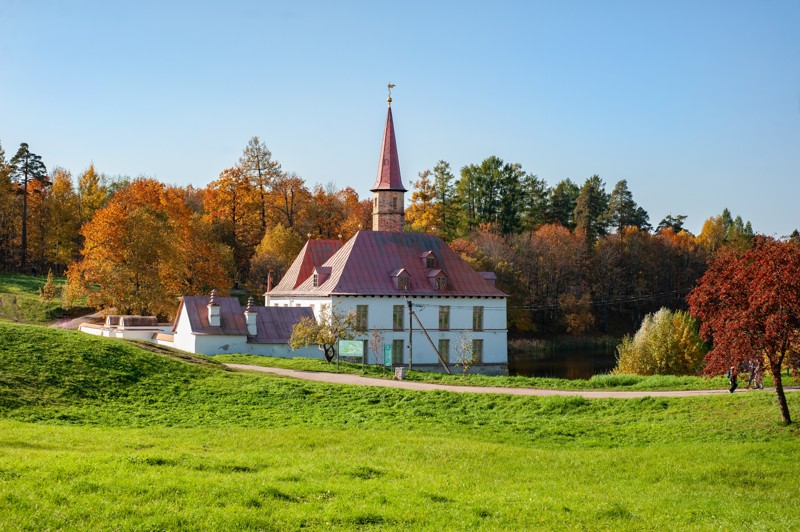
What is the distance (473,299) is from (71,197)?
4905 cm

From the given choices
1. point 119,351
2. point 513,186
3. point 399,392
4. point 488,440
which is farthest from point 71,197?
point 488,440

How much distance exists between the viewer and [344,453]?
17.3 meters

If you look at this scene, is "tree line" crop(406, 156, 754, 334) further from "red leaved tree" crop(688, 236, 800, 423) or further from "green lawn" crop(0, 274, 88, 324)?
"red leaved tree" crop(688, 236, 800, 423)

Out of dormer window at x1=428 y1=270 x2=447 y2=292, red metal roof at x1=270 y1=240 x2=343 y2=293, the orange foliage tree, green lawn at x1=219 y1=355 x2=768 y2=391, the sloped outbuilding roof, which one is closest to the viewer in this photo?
green lawn at x1=219 y1=355 x2=768 y2=391

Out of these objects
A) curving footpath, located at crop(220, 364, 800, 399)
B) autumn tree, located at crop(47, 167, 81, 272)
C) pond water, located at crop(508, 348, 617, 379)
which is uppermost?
autumn tree, located at crop(47, 167, 81, 272)

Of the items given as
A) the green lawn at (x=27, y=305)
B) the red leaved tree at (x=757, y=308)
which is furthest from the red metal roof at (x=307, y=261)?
the red leaved tree at (x=757, y=308)

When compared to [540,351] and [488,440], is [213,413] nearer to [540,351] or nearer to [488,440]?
[488,440]

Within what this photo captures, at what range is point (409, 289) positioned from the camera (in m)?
49.8

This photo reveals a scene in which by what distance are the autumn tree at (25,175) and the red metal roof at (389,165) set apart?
3660 centimetres

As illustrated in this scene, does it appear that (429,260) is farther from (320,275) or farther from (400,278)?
(320,275)

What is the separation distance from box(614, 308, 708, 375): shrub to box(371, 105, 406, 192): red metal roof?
19085 mm

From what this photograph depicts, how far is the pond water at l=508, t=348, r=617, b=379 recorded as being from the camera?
2142 inches

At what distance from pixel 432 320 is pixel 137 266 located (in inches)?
847

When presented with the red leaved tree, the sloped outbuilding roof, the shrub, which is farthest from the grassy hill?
the shrub
